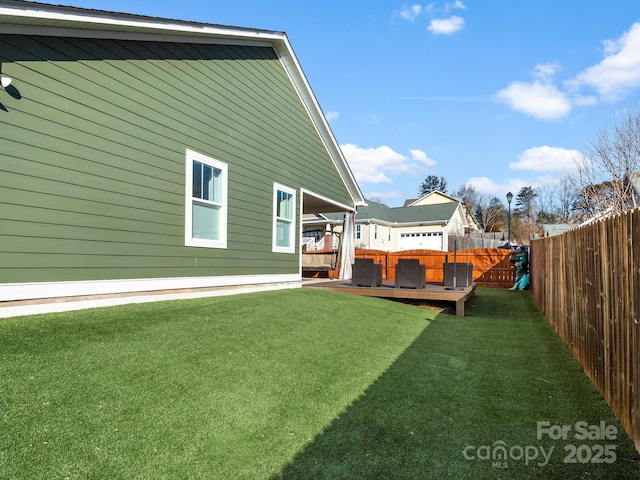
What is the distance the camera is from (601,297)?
3.46 metres

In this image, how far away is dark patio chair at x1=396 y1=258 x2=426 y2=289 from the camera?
9.20 m

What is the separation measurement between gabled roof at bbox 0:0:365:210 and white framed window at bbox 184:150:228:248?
1.85 metres

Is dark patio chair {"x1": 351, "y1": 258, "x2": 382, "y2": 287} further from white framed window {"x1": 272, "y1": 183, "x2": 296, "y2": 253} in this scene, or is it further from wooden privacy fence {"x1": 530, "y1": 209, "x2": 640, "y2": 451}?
wooden privacy fence {"x1": 530, "y1": 209, "x2": 640, "y2": 451}

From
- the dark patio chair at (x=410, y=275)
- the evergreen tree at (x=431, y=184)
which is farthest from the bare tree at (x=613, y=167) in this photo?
the evergreen tree at (x=431, y=184)

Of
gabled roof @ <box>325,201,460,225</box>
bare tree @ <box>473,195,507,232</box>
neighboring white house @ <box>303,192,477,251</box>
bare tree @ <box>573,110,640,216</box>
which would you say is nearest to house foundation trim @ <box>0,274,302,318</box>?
bare tree @ <box>573,110,640,216</box>

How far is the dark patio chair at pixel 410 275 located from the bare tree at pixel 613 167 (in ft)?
25.8

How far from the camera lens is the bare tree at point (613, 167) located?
12633 mm

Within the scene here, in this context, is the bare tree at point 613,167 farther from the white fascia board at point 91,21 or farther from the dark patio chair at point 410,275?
the white fascia board at point 91,21

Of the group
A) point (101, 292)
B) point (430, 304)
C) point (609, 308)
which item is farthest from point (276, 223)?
point (609, 308)

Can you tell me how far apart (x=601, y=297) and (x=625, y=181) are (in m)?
12.9

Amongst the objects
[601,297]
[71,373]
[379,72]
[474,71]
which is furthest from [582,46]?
[71,373]

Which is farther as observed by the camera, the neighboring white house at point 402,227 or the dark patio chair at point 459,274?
the neighboring white house at point 402,227

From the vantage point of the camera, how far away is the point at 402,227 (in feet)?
106

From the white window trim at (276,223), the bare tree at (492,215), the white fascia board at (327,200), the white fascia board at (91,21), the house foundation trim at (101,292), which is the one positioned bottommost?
the house foundation trim at (101,292)
